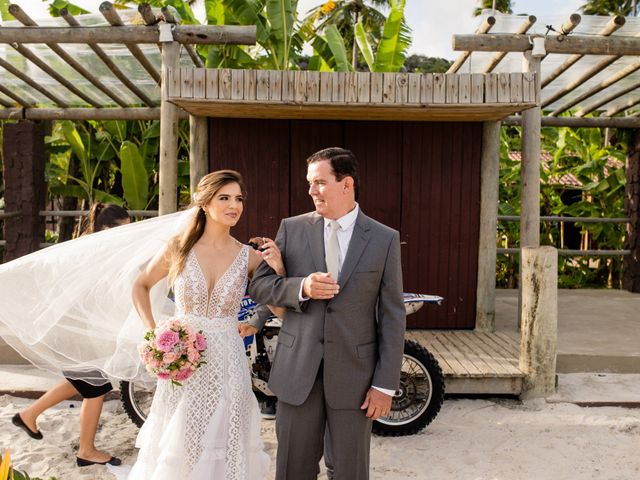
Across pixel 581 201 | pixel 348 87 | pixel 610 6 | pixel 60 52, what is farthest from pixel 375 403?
pixel 610 6

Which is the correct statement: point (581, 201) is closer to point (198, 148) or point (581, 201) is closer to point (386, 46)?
point (386, 46)

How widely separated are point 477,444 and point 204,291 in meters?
2.68

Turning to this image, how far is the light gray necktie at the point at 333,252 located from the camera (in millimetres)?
2861

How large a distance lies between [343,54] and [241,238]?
4029mm

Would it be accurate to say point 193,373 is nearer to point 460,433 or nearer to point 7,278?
point 7,278

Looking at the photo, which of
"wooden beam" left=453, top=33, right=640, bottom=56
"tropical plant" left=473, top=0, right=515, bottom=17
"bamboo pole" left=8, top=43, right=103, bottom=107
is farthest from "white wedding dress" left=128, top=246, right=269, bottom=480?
"tropical plant" left=473, top=0, right=515, bottom=17

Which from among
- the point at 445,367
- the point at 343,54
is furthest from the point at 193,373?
the point at 343,54

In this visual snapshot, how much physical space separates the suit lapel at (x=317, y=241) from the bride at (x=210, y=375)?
48cm

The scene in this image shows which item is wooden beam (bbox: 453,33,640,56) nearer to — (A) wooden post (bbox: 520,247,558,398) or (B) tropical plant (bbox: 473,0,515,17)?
(A) wooden post (bbox: 520,247,558,398)

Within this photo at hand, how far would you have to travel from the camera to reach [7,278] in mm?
3943

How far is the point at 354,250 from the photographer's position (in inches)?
111

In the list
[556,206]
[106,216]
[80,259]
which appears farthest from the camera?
[556,206]

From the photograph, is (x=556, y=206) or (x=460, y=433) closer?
(x=460, y=433)

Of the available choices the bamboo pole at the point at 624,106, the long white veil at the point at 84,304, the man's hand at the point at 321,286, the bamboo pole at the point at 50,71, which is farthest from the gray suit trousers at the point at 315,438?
the bamboo pole at the point at 624,106
